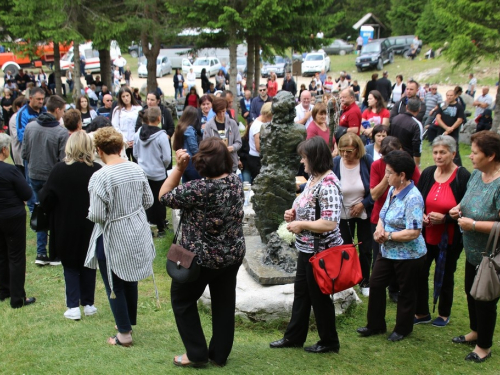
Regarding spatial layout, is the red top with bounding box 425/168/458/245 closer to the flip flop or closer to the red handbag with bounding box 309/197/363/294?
the red handbag with bounding box 309/197/363/294

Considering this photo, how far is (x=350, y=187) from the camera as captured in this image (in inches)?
234

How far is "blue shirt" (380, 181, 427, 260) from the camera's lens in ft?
15.5

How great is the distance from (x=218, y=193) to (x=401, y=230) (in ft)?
6.26

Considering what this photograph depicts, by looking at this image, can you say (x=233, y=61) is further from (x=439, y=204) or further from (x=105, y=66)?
(x=439, y=204)

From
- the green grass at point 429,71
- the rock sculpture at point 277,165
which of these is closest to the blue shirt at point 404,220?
the rock sculpture at point 277,165

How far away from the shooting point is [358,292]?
21.2ft

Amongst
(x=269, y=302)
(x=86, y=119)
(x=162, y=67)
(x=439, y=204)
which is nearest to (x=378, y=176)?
(x=439, y=204)

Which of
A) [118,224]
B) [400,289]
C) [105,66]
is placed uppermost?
[105,66]

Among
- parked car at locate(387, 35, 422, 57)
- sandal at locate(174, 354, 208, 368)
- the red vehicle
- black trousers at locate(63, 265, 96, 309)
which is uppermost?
parked car at locate(387, 35, 422, 57)

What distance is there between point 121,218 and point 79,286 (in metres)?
1.40

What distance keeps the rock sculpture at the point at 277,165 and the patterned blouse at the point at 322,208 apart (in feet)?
6.66

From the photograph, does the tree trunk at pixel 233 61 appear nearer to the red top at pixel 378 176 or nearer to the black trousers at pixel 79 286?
the red top at pixel 378 176

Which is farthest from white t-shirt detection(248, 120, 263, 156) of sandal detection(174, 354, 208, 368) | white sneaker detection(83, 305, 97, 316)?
sandal detection(174, 354, 208, 368)

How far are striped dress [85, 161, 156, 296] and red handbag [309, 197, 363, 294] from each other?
4.86ft
